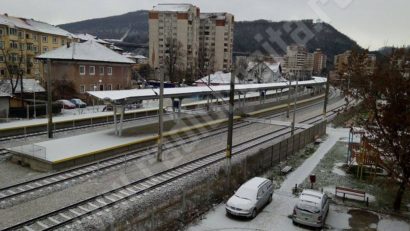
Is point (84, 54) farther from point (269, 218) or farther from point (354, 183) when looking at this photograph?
point (269, 218)

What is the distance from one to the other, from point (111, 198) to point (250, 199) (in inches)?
234

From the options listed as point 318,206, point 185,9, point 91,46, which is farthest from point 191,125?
point 185,9

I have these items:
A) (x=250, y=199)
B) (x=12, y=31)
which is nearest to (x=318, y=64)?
(x=12, y=31)

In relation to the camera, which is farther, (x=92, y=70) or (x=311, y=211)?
(x=92, y=70)

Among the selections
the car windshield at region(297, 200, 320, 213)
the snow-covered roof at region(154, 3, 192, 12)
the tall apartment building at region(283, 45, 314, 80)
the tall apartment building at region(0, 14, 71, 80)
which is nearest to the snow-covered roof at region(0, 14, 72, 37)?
the tall apartment building at region(0, 14, 71, 80)

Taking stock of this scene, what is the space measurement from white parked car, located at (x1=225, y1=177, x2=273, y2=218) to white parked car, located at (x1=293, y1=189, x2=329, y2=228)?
1622 mm

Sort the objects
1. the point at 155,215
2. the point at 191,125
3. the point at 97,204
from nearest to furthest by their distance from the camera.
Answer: the point at 155,215, the point at 97,204, the point at 191,125

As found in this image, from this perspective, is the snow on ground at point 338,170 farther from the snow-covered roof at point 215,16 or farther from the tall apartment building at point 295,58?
the snow-covered roof at point 215,16

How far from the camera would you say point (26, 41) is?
212ft

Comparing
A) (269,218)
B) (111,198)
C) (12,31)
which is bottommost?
(269,218)

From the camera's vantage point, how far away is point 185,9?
11875 cm

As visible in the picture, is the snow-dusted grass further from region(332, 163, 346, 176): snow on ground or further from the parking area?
the parking area

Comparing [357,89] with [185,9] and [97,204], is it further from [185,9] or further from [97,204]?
[185,9]

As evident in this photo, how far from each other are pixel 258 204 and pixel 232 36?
117 m
